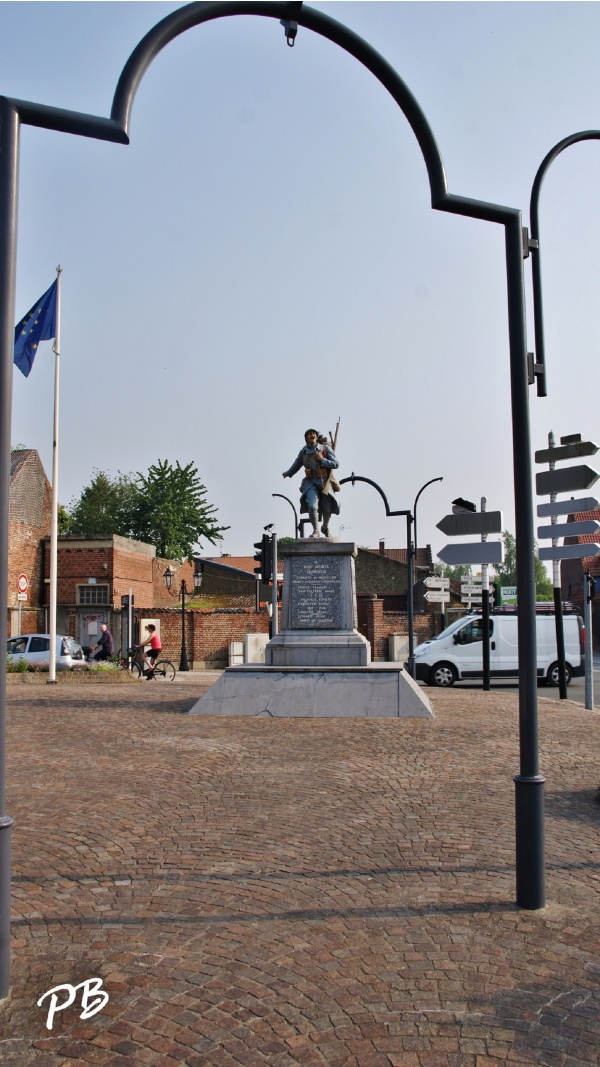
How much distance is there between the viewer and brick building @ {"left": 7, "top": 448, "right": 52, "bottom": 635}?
108ft

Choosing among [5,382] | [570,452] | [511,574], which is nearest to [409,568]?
[570,452]

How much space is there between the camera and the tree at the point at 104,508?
58.8m

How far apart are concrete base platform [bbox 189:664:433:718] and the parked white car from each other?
1063cm

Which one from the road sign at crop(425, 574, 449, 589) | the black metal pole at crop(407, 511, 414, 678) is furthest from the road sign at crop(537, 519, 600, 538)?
the road sign at crop(425, 574, 449, 589)

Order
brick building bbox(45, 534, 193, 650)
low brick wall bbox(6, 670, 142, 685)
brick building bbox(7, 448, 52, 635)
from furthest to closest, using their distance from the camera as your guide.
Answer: brick building bbox(45, 534, 193, 650)
brick building bbox(7, 448, 52, 635)
low brick wall bbox(6, 670, 142, 685)

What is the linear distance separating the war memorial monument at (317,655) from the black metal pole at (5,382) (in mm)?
9033

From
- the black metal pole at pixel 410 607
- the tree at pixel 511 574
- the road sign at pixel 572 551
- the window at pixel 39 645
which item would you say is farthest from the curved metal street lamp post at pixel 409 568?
the tree at pixel 511 574

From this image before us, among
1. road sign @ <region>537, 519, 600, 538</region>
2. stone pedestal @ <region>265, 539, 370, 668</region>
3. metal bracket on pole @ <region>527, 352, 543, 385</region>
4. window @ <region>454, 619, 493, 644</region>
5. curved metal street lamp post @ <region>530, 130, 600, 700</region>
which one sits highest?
curved metal street lamp post @ <region>530, 130, 600, 700</region>

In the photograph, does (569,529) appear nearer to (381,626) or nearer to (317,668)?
(317,668)

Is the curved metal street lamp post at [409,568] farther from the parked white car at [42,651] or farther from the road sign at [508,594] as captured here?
the road sign at [508,594]

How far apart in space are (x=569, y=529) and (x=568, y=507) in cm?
29

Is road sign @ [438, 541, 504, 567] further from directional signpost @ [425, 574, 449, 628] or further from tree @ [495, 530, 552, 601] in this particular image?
tree @ [495, 530, 552, 601]

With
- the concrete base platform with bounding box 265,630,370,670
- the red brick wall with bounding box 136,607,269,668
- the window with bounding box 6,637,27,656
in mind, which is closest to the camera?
the concrete base platform with bounding box 265,630,370,670

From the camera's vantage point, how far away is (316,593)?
13594 mm
